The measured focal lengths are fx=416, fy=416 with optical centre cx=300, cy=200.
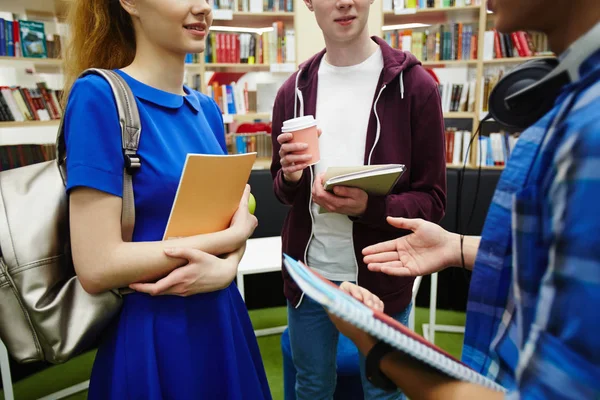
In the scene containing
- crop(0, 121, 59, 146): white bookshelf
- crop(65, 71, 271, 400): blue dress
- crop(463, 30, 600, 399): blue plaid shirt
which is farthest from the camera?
crop(0, 121, 59, 146): white bookshelf

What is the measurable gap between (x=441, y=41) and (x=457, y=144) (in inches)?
37.5

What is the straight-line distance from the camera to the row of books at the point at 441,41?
3.74 m

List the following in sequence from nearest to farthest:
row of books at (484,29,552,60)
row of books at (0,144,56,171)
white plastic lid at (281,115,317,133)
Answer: white plastic lid at (281,115,317,133) < row of books at (0,144,56,171) < row of books at (484,29,552,60)

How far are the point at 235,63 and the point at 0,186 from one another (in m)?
3.27

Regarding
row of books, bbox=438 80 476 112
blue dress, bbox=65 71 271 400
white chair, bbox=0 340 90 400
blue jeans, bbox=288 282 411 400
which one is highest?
row of books, bbox=438 80 476 112

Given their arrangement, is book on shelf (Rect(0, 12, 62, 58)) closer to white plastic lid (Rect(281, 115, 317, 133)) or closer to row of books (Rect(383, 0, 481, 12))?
row of books (Rect(383, 0, 481, 12))

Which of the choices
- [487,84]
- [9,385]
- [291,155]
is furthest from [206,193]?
A: [487,84]

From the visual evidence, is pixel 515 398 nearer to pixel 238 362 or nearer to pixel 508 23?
pixel 508 23

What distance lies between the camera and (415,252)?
1.01 meters

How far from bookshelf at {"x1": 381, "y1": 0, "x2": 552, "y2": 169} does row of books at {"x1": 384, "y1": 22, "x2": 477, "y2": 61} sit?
0.04ft

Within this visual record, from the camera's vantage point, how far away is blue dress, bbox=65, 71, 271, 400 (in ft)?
2.83

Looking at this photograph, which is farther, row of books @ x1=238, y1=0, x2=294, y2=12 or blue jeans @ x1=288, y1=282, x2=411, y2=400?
row of books @ x1=238, y1=0, x2=294, y2=12

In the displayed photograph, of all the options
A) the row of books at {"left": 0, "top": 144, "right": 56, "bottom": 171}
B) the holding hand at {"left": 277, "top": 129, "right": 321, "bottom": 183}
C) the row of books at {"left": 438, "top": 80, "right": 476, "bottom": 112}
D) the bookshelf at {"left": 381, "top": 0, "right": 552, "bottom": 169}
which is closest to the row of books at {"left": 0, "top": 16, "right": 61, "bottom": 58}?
the row of books at {"left": 0, "top": 144, "right": 56, "bottom": 171}

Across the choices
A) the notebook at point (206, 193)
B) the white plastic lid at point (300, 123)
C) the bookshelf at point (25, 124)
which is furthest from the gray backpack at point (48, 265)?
the bookshelf at point (25, 124)
